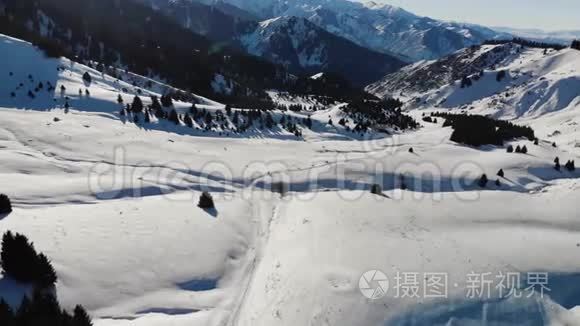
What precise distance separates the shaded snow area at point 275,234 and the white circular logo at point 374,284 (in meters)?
0.07

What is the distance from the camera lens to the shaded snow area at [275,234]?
15.4 metres

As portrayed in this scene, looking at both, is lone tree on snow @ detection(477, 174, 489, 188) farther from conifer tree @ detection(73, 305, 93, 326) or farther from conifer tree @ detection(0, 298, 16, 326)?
conifer tree @ detection(0, 298, 16, 326)

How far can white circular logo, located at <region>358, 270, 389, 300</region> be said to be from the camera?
1642 cm

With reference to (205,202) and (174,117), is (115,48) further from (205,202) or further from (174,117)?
(205,202)

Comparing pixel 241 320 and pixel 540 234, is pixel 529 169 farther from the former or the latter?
pixel 241 320

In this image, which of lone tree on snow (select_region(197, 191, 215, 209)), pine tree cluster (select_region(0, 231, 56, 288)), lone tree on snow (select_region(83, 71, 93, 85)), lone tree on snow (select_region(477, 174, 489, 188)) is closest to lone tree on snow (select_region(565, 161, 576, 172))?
lone tree on snow (select_region(477, 174, 489, 188))

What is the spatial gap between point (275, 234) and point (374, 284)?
26.6 ft

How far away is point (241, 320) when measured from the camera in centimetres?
1495

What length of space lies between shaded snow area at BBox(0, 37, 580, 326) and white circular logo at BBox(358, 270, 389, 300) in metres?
0.07

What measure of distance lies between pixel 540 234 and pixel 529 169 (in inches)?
954

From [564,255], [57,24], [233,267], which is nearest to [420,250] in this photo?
[564,255]

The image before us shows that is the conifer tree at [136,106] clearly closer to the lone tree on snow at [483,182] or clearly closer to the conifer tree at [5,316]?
the lone tree on snow at [483,182]

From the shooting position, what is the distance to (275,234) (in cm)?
2355

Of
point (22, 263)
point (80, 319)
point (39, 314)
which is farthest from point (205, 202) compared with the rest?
point (39, 314)
